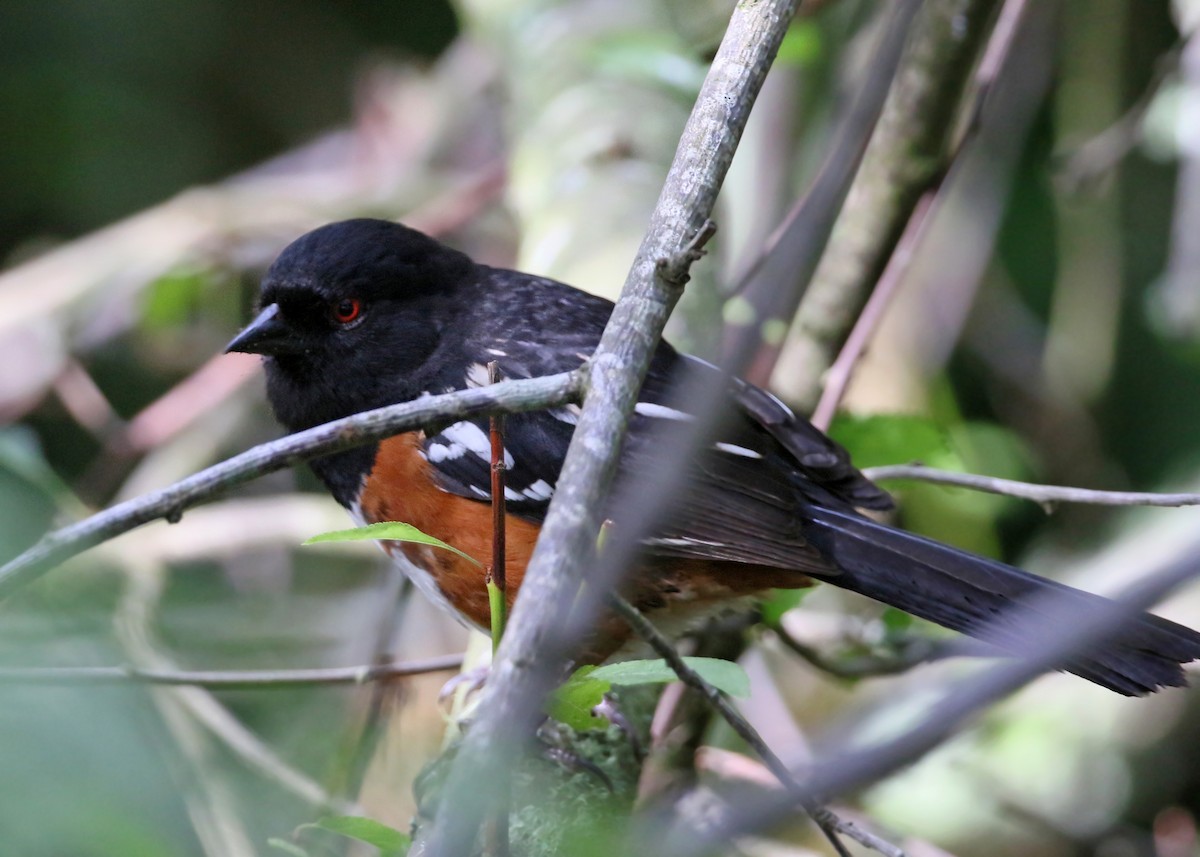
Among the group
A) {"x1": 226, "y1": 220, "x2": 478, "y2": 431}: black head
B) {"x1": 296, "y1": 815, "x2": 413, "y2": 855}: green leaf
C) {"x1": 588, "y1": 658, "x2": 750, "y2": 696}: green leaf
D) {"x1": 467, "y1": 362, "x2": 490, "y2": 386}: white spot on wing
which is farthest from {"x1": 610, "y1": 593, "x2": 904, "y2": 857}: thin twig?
{"x1": 226, "y1": 220, "x2": 478, "y2": 431}: black head

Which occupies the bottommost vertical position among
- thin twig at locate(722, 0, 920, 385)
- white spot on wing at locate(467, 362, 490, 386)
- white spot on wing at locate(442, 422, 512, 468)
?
white spot on wing at locate(442, 422, 512, 468)

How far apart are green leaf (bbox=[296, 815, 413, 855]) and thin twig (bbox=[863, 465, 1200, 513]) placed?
0.91 m

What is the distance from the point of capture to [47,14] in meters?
3.80

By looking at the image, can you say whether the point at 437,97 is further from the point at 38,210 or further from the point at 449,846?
the point at 449,846

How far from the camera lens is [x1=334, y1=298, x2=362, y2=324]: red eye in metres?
1.82

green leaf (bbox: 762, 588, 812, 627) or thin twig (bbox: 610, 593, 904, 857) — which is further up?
thin twig (bbox: 610, 593, 904, 857)

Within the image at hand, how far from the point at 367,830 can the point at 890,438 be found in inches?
44.2

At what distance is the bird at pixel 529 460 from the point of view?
160 centimetres

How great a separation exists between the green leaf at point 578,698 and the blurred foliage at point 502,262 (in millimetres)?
326

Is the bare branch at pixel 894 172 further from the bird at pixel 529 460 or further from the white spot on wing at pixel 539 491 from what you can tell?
the white spot on wing at pixel 539 491

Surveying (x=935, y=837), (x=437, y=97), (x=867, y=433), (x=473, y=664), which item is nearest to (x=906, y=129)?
(x=867, y=433)

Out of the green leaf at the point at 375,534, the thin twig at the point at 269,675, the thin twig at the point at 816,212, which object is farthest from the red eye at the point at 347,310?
the thin twig at the point at 816,212

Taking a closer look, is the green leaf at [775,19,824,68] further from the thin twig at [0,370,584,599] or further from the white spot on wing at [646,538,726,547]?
the thin twig at [0,370,584,599]

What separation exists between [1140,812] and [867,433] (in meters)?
1.05
